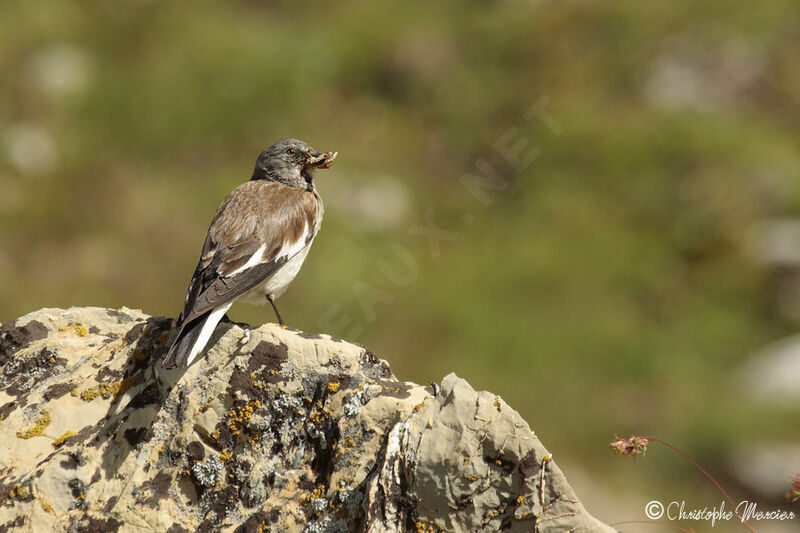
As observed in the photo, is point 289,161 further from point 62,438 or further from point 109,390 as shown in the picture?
point 62,438

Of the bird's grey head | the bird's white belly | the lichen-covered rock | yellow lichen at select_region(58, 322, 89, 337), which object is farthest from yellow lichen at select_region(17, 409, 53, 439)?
the bird's grey head

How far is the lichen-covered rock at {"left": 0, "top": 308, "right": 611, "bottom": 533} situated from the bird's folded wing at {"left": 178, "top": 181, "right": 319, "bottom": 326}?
0.28 m

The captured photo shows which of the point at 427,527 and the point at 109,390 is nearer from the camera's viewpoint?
the point at 427,527

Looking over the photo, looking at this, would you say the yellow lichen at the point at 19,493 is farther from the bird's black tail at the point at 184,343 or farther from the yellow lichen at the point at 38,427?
the bird's black tail at the point at 184,343

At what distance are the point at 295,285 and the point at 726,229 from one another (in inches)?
244

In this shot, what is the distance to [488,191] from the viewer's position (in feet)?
43.3

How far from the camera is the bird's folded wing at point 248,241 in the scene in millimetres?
4906

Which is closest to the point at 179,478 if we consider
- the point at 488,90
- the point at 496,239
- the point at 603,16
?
the point at 496,239

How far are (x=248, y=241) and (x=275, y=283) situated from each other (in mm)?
380

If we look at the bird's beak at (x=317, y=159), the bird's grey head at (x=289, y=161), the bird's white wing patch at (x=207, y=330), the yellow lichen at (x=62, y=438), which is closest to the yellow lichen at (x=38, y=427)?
the yellow lichen at (x=62, y=438)

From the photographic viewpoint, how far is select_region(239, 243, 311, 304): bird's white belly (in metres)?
5.49

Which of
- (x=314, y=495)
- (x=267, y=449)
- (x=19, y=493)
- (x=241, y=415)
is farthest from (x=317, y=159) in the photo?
(x=19, y=493)

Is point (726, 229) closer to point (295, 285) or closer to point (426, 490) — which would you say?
point (295, 285)

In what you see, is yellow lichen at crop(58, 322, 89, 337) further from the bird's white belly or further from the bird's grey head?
the bird's grey head
